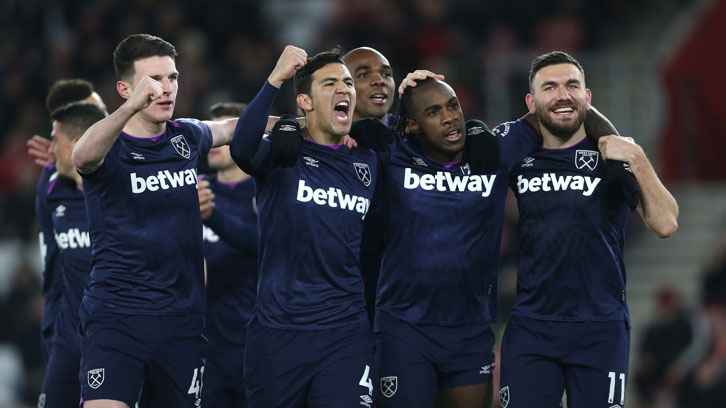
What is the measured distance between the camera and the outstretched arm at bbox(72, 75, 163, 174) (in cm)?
595

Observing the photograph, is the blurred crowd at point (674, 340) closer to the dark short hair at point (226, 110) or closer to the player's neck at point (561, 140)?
the player's neck at point (561, 140)

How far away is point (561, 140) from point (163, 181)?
7.78ft

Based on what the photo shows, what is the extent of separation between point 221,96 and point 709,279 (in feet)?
22.0

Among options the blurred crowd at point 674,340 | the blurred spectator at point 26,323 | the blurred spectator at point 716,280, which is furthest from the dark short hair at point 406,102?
the blurred spectator at point 26,323

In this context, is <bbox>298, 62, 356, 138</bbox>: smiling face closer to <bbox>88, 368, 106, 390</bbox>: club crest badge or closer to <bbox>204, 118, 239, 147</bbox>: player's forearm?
<bbox>204, 118, 239, 147</bbox>: player's forearm

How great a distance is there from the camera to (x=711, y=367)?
35.8 ft

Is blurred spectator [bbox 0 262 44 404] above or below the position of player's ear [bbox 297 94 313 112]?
below

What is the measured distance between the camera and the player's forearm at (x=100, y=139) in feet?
19.6

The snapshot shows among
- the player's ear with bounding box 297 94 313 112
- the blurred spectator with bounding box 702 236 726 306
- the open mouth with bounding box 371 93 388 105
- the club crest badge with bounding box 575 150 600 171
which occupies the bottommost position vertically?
the blurred spectator with bounding box 702 236 726 306

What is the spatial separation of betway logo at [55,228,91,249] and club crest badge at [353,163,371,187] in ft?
6.47

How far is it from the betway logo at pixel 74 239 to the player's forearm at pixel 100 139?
132cm

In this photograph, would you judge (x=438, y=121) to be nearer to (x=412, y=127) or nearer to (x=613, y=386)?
(x=412, y=127)

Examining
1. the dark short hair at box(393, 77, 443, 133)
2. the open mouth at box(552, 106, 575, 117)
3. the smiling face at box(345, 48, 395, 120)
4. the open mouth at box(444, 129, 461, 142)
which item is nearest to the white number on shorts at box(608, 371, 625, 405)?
the open mouth at box(552, 106, 575, 117)

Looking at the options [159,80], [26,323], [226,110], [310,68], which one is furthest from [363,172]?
[26,323]
